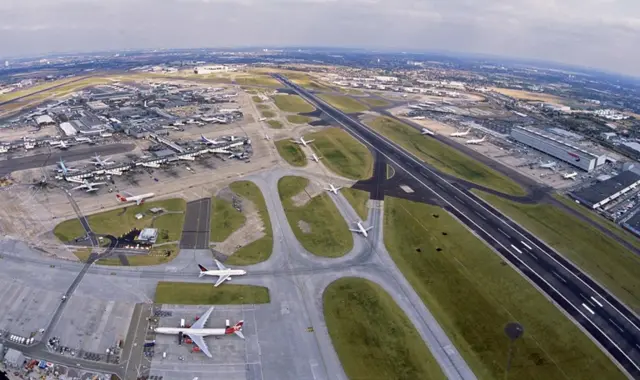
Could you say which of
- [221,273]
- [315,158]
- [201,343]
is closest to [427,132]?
[315,158]

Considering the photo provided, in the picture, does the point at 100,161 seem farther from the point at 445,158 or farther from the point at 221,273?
the point at 445,158

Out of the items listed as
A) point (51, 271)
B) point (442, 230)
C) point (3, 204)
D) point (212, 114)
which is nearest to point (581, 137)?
point (442, 230)

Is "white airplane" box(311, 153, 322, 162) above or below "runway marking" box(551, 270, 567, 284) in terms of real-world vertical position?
above

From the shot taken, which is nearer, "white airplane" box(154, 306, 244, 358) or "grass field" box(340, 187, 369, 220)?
"white airplane" box(154, 306, 244, 358)

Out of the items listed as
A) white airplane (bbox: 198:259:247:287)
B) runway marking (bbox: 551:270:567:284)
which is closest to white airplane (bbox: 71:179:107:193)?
white airplane (bbox: 198:259:247:287)

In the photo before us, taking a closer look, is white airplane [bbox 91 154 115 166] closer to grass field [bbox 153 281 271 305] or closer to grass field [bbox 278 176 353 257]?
grass field [bbox 278 176 353 257]

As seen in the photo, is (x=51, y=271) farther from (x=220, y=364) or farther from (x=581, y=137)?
(x=581, y=137)

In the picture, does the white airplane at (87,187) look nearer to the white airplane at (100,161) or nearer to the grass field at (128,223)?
the grass field at (128,223)

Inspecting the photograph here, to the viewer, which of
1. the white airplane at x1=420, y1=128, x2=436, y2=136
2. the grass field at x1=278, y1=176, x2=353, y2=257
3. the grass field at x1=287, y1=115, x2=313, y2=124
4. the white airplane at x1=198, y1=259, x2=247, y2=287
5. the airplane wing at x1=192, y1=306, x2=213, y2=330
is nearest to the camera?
the airplane wing at x1=192, y1=306, x2=213, y2=330

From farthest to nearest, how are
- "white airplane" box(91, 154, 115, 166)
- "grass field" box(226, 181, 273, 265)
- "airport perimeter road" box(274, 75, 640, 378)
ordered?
"white airplane" box(91, 154, 115, 166) → "grass field" box(226, 181, 273, 265) → "airport perimeter road" box(274, 75, 640, 378)
